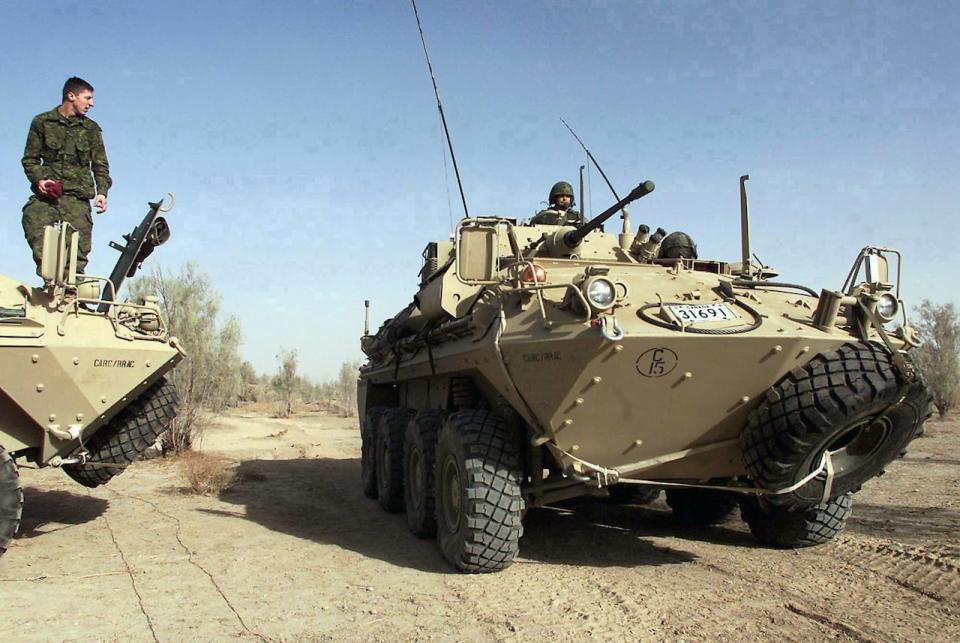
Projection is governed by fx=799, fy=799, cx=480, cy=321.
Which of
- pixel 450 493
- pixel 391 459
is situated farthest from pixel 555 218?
pixel 450 493

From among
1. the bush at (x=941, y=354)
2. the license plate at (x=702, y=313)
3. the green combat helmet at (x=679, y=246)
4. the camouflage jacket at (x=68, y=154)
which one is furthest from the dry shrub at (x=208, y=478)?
the bush at (x=941, y=354)

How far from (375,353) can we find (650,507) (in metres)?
3.57

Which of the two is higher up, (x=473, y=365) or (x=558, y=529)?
(x=473, y=365)

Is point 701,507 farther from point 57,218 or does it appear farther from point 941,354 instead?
point 941,354

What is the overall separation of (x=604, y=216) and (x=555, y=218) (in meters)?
1.93

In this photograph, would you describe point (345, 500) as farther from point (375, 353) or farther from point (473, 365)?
point (473, 365)

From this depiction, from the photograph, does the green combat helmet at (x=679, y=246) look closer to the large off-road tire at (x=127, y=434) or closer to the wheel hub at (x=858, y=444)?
the wheel hub at (x=858, y=444)

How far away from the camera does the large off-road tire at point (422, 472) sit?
6.33 m

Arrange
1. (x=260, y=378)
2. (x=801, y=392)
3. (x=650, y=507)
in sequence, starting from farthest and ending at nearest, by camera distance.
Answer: (x=260, y=378), (x=650, y=507), (x=801, y=392)

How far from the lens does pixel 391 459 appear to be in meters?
7.86

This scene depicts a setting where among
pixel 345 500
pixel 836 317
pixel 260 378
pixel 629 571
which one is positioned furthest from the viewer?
pixel 260 378

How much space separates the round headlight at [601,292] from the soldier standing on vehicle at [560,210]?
315 centimetres

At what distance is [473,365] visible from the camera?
538 cm

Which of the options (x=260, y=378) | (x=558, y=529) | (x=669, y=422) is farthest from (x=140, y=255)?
(x=260, y=378)
